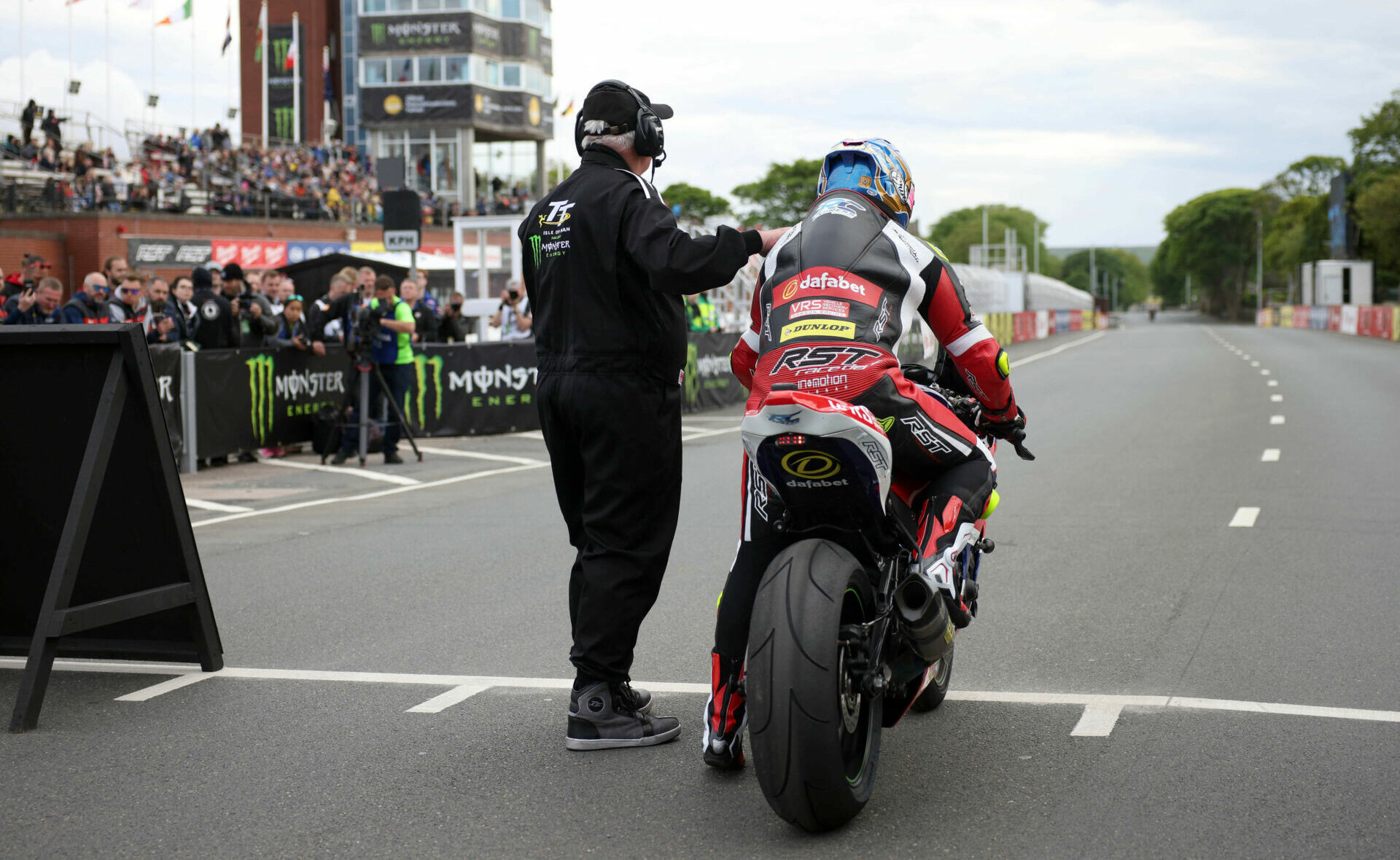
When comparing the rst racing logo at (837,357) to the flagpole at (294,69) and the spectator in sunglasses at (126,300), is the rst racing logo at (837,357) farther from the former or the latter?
the flagpole at (294,69)

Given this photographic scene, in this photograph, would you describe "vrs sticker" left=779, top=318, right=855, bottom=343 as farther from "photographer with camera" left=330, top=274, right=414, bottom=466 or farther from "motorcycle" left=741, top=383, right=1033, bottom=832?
"photographer with camera" left=330, top=274, right=414, bottom=466

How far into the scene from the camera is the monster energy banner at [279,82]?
3349 inches

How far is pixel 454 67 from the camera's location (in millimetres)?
70250

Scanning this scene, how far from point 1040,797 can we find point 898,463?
1.03 metres

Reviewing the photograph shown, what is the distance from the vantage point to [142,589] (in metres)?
5.33

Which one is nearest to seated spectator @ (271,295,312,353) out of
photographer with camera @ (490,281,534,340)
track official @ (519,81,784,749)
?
photographer with camera @ (490,281,534,340)

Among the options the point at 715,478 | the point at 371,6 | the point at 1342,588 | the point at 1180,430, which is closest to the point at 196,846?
the point at 1342,588

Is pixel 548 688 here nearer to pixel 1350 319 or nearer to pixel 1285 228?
pixel 1350 319

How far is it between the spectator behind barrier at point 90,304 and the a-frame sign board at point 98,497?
7.94 metres

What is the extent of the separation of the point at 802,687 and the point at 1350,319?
202ft

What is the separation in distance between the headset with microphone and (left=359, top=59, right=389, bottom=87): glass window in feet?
231

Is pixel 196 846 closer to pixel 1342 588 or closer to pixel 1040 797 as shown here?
pixel 1040 797

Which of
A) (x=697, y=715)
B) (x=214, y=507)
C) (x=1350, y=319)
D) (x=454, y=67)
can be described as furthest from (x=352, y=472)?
(x=454, y=67)

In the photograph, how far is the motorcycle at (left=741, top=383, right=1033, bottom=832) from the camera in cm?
347
